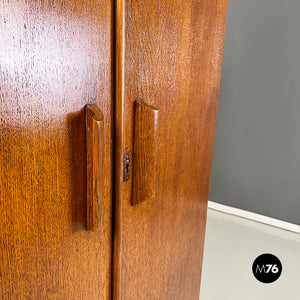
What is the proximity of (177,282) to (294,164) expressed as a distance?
1902mm

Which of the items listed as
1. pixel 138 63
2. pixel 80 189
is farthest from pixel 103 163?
pixel 138 63

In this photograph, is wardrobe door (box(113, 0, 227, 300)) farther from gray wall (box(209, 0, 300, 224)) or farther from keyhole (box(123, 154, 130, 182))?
gray wall (box(209, 0, 300, 224))

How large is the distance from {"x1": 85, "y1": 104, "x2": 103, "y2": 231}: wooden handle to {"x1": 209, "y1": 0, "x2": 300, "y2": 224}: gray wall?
2.24 meters

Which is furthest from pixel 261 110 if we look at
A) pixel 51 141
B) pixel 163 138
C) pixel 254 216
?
pixel 51 141

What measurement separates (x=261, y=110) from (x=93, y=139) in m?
2.29

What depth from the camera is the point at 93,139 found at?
1.39 feet

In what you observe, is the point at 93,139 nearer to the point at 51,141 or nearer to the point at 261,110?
the point at 51,141

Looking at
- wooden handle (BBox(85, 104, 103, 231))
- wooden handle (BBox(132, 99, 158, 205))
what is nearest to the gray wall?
wooden handle (BBox(132, 99, 158, 205))

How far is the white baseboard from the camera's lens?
97.0 inches

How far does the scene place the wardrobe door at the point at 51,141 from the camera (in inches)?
13.8

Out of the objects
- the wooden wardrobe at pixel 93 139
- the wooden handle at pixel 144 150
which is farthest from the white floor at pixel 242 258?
the wooden handle at pixel 144 150

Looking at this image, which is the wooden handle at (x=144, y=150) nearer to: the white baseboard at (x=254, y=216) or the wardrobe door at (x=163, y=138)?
the wardrobe door at (x=163, y=138)

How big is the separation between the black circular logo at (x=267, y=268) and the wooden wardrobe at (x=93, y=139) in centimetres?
131

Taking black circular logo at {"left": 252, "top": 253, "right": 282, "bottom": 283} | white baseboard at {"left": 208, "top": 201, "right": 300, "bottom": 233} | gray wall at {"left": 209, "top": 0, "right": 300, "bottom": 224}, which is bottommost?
white baseboard at {"left": 208, "top": 201, "right": 300, "bottom": 233}
